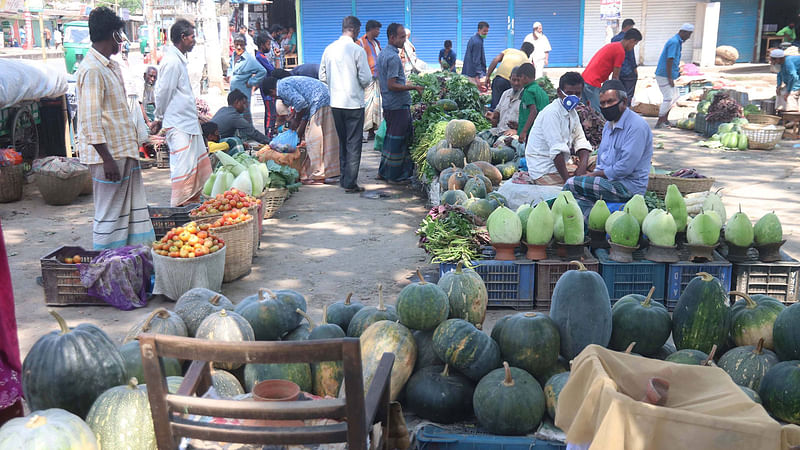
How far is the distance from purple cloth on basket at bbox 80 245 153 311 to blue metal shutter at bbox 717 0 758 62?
26889 mm

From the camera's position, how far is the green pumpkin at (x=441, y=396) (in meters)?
3.39

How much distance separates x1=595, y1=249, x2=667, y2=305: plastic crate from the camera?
17.9 feet

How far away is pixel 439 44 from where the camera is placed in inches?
1054

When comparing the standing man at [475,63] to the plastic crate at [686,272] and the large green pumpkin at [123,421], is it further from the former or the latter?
the large green pumpkin at [123,421]

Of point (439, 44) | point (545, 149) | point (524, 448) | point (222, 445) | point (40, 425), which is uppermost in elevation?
point (439, 44)

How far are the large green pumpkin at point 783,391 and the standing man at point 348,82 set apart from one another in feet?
23.5

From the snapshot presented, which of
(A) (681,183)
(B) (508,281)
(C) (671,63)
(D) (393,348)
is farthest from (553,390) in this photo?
(C) (671,63)

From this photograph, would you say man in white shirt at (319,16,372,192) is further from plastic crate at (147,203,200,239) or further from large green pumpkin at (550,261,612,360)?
large green pumpkin at (550,261,612,360)

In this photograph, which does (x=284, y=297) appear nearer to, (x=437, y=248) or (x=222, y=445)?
(x=222, y=445)

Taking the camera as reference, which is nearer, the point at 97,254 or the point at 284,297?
the point at 284,297

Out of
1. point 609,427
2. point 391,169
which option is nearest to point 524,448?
point 609,427

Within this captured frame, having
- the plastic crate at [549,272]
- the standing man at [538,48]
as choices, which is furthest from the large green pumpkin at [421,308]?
the standing man at [538,48]

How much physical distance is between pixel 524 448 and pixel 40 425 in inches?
77.6

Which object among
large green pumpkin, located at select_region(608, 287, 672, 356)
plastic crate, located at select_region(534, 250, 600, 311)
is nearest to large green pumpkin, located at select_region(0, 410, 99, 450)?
large green pumpkin, located at select_region(608, 287, 672, 356)
